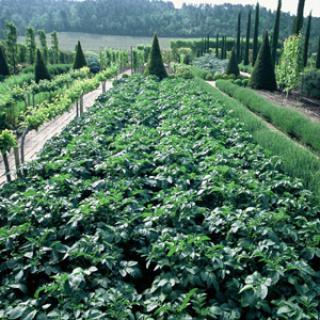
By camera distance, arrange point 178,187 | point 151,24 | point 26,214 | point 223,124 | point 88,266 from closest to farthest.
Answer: point 88,266
point 26,214
point 178,187
point 223,124
point 151,24

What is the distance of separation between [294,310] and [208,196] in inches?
75.2

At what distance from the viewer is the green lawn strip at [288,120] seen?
31.8 ft

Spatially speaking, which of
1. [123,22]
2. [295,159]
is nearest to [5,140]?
[295,159]

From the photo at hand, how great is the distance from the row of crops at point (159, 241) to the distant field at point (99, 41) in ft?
237

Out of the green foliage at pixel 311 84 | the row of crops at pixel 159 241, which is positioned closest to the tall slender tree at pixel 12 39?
the green foliage at pixel 311 84

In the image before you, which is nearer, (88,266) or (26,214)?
(88,266)

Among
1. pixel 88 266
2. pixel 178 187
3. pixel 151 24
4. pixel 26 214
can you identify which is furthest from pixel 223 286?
pixel 151 24

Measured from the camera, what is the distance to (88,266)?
308cm

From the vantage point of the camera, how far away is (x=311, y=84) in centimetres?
2042

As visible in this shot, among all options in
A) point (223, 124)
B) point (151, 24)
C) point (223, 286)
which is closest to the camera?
point (223, 286)

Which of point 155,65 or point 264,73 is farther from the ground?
point 155,65

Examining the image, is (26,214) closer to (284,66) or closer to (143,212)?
(143,212)

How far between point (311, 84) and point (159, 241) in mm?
19589

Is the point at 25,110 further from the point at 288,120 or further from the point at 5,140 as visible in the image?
the point at 288,120
